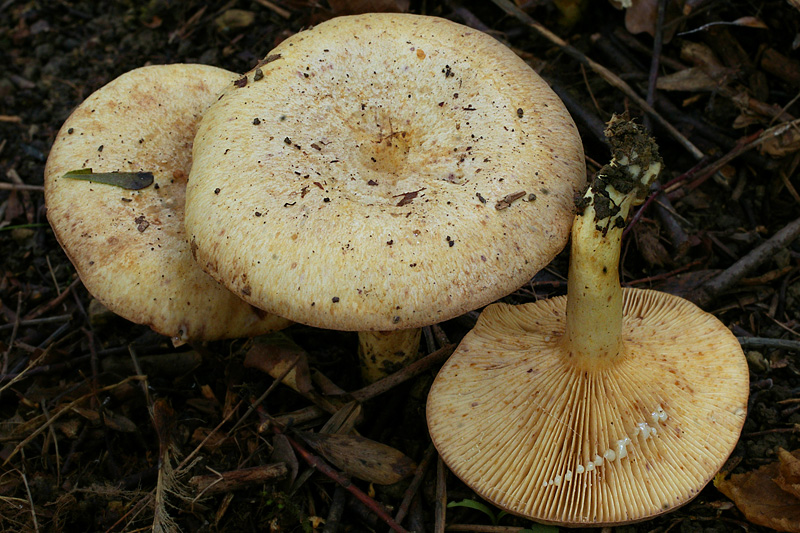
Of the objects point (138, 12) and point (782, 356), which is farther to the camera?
point (138, 12)

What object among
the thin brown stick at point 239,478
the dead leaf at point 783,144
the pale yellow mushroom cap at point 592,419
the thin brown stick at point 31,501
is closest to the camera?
the pale yellow mushroom cap at point 592,419

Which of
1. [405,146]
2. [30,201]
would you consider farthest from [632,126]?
[30,201]

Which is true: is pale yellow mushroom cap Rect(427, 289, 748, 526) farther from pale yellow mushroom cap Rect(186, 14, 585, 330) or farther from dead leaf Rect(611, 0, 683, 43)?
dead leaf Rect(611, 0, 683, 43)

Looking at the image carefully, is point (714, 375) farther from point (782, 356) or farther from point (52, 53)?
point (52, 53)

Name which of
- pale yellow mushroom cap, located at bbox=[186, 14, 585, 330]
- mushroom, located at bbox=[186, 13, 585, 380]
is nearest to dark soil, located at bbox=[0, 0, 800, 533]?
mushroom, located at bbox=[186, 13, 585, 380]

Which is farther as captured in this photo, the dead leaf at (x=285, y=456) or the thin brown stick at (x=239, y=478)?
the dead leaf at (x=285, y=456)

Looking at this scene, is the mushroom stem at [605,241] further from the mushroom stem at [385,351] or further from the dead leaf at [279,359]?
the dead leaf at [279,359]

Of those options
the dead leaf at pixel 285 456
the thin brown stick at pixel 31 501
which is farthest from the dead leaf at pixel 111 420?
the dead leaf at pixel 285 456
